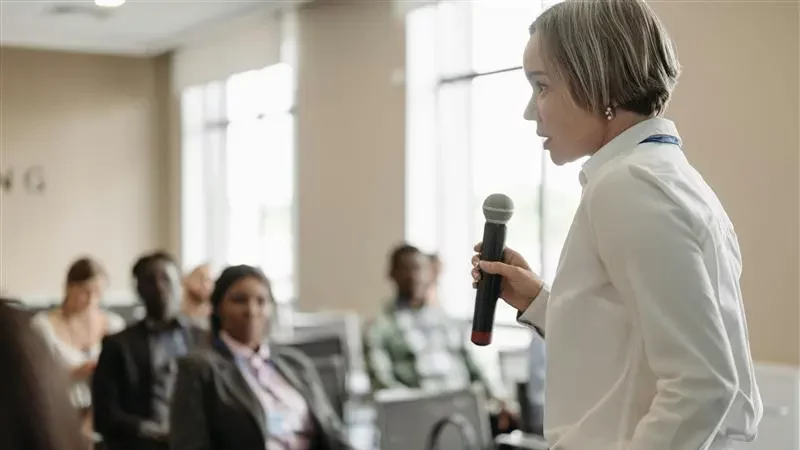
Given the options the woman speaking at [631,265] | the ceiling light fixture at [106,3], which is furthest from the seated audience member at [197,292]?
the woman speaking at [631,265]

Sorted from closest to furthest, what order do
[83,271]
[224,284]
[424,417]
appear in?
[83,271] → [224,284] → [424,417]

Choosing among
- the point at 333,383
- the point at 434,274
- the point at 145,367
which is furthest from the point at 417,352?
the point at 145,367

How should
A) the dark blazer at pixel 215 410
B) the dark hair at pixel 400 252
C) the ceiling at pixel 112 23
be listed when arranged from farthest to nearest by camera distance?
the dark hair at pixel 400 252 < the dark blazer at pixel 215 410 < the ceiling at pixel 112 23

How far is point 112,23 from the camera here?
2.13m

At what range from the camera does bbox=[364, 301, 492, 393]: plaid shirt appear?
457cm

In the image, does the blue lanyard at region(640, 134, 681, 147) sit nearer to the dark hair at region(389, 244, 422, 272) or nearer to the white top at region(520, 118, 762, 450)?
the white top at region(520, 118, 762, 450)

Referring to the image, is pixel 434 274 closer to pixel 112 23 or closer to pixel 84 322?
pixel 84 322

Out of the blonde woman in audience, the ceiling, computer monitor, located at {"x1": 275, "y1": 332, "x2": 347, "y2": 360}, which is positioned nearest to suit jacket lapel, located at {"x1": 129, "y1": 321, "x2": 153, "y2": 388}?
the blonde woman in audience

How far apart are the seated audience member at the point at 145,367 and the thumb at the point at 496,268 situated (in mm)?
1958

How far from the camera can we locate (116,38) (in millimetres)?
2156

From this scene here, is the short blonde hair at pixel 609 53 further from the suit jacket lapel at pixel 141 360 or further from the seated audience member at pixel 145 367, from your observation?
the suit jacket lapel at pixel 141 360

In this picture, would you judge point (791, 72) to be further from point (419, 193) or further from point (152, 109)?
point (419, 193)

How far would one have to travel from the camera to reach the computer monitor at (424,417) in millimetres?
3246

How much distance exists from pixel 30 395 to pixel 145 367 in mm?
2406
